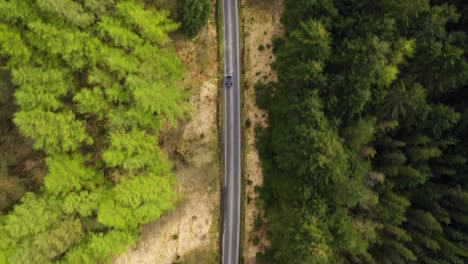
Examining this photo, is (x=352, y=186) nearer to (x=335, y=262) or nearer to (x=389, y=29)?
(x=335, y=262)

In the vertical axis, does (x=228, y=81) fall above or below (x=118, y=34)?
below

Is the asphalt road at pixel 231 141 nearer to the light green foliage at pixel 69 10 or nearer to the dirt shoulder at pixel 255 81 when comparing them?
the dirt shoulder at pixel 255 81

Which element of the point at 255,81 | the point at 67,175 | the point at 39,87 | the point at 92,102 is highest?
the point at 255,81

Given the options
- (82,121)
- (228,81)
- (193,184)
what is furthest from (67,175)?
(228,81)

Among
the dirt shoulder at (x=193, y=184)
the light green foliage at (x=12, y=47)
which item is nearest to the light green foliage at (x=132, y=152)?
the dirt shoulder at (x=193, y=184)

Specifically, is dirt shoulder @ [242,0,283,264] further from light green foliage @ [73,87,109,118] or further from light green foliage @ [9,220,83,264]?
light green foliage @ [9,220,83,264]

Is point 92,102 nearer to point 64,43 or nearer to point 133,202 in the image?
point 64,43

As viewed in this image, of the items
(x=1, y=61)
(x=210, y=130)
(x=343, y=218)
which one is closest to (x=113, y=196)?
(x=210, y=130)

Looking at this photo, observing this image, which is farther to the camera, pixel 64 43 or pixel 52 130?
pixel 52 130
